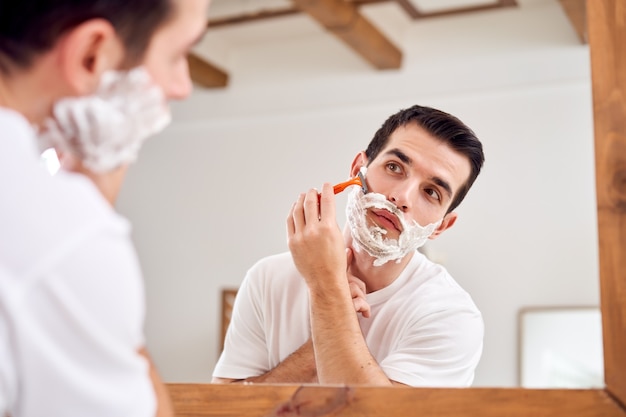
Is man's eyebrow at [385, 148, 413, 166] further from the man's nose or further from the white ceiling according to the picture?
the white ceiling

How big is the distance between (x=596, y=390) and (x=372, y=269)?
0.32 m

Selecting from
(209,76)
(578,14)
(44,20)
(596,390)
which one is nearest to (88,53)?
(44,20)

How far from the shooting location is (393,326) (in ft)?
3.37

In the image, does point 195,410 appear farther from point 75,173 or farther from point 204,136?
point 204,136

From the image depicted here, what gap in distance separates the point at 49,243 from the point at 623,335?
649 millimetres

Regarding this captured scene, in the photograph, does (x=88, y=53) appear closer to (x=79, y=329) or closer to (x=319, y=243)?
(x=79, y=329)

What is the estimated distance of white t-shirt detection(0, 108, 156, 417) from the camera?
16.7 inches

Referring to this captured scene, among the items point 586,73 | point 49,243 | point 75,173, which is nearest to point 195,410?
point 75,173

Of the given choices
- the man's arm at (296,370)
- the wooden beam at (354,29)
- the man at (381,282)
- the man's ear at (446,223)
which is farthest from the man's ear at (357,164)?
the wooden beam at (354,29)

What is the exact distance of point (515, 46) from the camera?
156 cm

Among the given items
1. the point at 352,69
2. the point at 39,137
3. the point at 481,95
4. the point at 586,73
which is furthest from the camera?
the point at 352,69

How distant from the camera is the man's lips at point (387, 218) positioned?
3.35ft

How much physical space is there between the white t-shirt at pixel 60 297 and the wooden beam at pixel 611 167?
584 mm

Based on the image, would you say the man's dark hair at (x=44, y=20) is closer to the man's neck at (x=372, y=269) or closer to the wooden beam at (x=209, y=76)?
the man's neck at (x=372, y=269)
